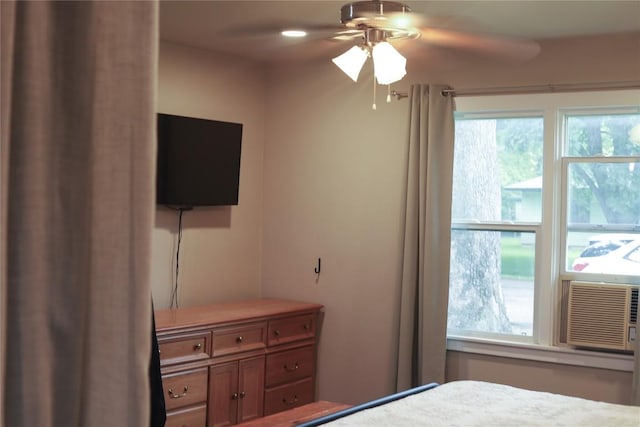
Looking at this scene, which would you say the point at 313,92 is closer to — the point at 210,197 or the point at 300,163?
the point at 300,163

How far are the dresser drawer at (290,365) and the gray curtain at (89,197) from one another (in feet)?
13.1

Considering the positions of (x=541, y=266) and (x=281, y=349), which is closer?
(x=541, y=266)

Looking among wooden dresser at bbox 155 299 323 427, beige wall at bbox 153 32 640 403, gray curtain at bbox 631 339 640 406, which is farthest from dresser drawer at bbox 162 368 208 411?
gray curtain at bbox 631 339 640 406

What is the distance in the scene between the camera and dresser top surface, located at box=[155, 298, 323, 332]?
4.13m

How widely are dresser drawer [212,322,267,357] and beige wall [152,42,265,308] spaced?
54cm

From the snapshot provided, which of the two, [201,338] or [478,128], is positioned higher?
[478,128]

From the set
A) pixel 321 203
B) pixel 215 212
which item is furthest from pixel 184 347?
pixel 321 203

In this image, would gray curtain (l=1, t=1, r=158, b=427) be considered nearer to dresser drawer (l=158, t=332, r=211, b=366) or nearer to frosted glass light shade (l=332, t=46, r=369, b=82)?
frosted glass light shade (l=332, t=46, r=369, b=82)

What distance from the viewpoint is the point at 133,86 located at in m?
0.74

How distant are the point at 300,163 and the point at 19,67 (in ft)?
14.8

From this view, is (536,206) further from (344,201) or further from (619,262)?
(344,201)

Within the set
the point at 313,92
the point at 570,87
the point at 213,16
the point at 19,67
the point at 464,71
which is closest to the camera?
the point at 19,67

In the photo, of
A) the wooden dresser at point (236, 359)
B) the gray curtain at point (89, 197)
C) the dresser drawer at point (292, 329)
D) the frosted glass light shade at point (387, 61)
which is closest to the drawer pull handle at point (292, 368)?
the wooden dresser at point (236, 359)

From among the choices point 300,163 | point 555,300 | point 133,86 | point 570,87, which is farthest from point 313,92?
point 133,86
